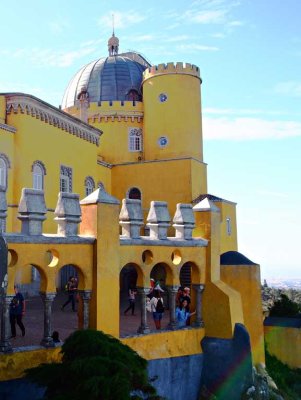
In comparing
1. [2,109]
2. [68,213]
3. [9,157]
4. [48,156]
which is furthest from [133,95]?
[68,213]

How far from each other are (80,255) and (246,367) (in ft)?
19.4

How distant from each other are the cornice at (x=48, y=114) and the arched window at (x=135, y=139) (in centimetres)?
468

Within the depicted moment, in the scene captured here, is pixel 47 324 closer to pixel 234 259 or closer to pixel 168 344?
pixel 168 344

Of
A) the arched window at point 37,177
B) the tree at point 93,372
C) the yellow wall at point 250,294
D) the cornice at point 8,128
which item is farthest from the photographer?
the arched window at point 37,177

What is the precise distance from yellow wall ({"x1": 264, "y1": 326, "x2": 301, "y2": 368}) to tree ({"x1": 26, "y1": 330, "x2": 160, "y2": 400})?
1631 centimetres

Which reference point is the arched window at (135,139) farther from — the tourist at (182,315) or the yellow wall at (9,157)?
the tourist at (182,315)

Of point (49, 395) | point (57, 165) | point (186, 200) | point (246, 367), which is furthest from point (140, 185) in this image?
point (49, 395)

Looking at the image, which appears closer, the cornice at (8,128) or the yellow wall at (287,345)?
the cornice at (8,128)

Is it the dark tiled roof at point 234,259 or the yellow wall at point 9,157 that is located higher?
the yellow wall at point 9,157

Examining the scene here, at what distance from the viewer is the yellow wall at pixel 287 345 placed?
23.5 meters

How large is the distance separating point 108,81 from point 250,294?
1956 centimetres

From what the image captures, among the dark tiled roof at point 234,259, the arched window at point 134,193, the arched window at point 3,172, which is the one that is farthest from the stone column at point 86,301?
the arched window at point 134,193

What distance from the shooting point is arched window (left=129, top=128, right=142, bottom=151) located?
100 ft

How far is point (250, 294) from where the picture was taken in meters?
16.9
